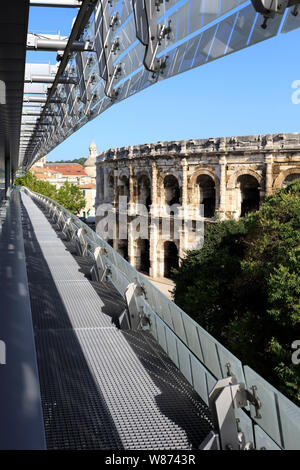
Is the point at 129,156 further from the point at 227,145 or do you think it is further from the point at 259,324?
the point at 259,324

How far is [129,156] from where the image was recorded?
35594 mm

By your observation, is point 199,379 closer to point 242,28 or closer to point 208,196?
point 242,28

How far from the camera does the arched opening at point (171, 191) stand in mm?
33647

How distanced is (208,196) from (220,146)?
15.3 feet

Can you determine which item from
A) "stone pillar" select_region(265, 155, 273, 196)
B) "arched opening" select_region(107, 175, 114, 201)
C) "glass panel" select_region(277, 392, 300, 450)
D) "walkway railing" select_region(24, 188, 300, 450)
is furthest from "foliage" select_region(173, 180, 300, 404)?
"arched opening" select_region(107, 175, 114, 201)

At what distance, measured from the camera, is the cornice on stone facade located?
25359 millimetres

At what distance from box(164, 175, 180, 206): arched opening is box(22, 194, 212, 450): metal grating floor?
2684 centimetres

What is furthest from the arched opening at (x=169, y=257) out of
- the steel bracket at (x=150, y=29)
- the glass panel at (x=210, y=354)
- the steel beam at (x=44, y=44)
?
the glass panel at (x=210, y=354)

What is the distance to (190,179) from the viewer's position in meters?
30.8

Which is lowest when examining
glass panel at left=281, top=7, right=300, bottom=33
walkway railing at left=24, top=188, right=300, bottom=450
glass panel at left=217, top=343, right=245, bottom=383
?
walkway railing at left=24, top=188, right=300, bottom=450

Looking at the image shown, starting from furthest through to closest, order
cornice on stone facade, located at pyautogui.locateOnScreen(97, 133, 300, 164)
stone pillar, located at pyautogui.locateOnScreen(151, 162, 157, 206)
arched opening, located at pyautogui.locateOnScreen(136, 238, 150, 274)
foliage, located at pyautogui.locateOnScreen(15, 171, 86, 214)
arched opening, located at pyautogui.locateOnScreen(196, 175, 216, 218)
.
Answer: foliage, located at pyautogui.locateOnScreen(15, 171, 86, 214) → arched opening, located at pyautogui.locateOnScreen(136, 238, 150, 274) → stone pillar, located at pyautogui.locateOnScreen(151, 162, 157, 206) → arched opening, located at pyautogui.locateOnScreen(196, 175, 216, 218) → cornice on stone facade, located at pyautogui.locateOnScreen(97, 133, 300, 164)

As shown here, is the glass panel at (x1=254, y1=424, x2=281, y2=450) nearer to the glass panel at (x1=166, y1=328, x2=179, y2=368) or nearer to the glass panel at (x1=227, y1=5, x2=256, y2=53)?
the glass panel at (x1=166, y1=328, x2=179, y2=368)

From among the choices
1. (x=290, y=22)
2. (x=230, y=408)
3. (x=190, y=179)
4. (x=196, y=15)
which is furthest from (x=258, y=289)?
(x=190, y=179)
